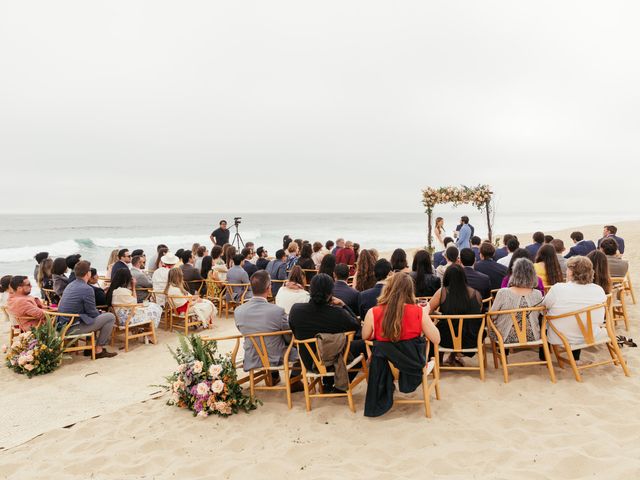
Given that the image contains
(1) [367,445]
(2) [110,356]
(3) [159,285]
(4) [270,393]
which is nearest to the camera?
(1) [367,445]

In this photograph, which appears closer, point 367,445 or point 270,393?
point 367,445

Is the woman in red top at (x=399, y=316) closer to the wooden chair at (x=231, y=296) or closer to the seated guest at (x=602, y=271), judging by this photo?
the seated guest at (x=602, y=271)

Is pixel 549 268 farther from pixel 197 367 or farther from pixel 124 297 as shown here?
pixel 124 297

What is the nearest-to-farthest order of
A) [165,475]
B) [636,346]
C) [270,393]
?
[165,475], [270,393], [636,346]

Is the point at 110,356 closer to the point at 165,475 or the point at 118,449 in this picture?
the point at 118,449

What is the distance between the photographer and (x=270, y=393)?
453 centimetres

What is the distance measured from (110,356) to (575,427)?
5718 mm

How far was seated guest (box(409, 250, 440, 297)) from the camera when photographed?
5.12m

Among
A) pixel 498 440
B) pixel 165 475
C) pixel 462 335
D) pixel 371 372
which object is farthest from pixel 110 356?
pixel 498 440

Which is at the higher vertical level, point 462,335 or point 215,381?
point 462,335

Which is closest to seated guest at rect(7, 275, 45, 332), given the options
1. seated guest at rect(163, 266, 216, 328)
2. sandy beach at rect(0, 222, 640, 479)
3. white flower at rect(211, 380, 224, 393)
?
sandy beach at rect(0, 222, 640, 479)

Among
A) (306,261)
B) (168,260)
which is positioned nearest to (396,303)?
(306,261)

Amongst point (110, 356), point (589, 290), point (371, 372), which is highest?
point (589, 290)

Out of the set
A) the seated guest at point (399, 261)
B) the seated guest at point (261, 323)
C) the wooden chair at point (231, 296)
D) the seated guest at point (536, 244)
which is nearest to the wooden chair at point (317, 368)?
the seated guest at point (261, 323)
